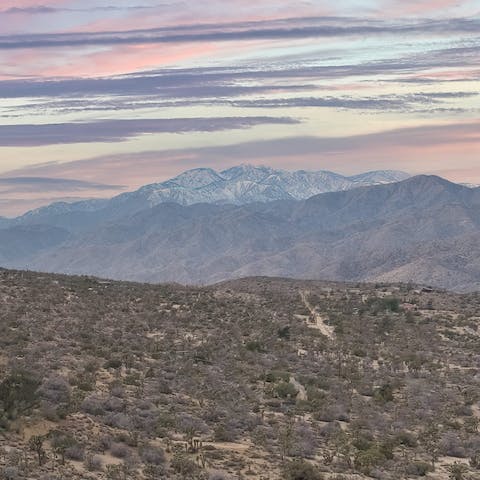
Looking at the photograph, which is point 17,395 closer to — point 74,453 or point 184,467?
point 74,453

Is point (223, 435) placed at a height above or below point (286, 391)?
above

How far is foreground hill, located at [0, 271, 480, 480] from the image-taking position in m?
23.1

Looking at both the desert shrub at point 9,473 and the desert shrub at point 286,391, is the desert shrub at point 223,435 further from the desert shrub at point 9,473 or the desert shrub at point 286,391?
the desert shrub at point 9,473

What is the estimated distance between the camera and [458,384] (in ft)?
125

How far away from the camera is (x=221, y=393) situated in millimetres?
32062

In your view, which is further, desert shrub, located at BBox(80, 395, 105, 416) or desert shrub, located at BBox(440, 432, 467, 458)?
desert shrub, located at BBox(440, 432, 467, 458)

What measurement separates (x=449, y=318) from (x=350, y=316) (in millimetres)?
8353

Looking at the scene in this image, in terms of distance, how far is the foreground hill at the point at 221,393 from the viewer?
75.8ft

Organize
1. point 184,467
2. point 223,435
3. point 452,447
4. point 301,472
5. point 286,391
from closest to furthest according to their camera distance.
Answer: point 184,467
point 301,472
point 223,435
point 452,447
point 286,391

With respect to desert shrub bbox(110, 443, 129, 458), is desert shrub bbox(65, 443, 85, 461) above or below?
above

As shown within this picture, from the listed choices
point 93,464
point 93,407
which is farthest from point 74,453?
point 93,407

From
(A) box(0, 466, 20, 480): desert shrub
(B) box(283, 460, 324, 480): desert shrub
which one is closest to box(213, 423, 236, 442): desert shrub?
(B) box(283, 460, 324, 480): desert shrub

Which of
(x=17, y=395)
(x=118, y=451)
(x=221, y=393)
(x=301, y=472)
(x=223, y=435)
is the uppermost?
(x=17, y=395)

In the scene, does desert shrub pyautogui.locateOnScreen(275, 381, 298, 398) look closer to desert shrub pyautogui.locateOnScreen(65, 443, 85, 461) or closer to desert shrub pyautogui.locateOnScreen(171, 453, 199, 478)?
desert shrub pyautogui.locateOnScreen(171, 453, 199, 478)
